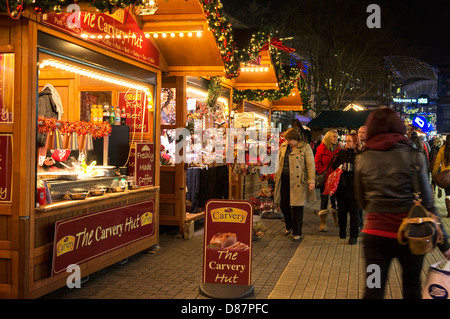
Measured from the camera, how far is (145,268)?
6.77 m

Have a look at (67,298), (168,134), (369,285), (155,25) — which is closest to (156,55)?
(155,25)

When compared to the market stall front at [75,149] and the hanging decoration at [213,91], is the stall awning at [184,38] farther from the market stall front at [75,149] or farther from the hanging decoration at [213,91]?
the hanging decoration at [213,91]

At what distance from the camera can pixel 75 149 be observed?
22.9 ft

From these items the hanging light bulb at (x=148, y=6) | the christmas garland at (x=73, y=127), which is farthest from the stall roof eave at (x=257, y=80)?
the hanging light bulb at (x=148, y=6)

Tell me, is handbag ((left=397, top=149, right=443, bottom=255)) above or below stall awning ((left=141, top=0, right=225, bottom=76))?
below

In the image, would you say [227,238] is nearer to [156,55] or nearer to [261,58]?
[156,55]

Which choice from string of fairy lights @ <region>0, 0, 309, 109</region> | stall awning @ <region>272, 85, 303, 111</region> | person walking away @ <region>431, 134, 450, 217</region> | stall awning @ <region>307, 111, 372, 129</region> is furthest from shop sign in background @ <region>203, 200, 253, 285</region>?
stall awning @ <region>307, 111, 372, 129</region>

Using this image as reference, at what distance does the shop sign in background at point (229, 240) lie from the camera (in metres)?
5.38

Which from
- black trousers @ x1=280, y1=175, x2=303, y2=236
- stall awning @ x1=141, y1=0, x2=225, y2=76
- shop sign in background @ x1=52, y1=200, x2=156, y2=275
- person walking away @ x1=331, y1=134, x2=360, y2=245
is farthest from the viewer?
black trousers @ x1=280, y1=175, x2=303, y2=236

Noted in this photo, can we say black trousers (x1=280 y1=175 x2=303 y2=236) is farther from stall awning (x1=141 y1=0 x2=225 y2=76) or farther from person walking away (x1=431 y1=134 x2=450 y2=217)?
person walking away (x1=431 y1=134 x2=450 y2=217)

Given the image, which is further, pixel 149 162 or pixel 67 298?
pixel 149 162

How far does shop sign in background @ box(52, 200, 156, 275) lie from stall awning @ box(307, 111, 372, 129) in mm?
12906

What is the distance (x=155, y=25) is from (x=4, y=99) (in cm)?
300

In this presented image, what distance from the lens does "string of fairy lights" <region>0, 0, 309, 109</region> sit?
4.60 metres
